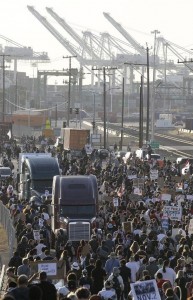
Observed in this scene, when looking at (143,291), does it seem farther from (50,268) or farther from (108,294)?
(50,268)

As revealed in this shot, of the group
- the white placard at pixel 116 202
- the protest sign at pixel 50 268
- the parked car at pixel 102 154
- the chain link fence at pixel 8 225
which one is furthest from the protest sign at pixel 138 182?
the parked car at pixel 102 154

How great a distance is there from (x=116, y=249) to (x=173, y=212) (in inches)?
285

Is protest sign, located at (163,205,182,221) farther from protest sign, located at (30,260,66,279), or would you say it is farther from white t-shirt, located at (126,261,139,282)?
protest sign, located at (30,260,66,279)

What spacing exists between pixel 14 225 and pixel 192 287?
13923 mm

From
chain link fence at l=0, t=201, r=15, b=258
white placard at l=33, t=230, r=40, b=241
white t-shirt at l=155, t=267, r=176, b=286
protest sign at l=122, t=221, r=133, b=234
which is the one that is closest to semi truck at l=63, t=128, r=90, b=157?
chain link fence at l=0, t=201, r=15, b=258

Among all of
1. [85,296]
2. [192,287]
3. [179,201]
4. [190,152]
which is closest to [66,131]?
[190,152]

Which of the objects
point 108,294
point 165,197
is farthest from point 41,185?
point 108,294

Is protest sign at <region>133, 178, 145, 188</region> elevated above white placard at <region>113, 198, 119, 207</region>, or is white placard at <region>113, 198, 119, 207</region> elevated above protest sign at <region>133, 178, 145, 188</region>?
white placard at <region>113, 198, 119, 207</region>

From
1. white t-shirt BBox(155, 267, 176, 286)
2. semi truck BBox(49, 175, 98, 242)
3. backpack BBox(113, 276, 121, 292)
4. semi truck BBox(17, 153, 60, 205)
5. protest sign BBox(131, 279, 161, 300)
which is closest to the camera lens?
protest sign BBox(131, 279, 161, 300)

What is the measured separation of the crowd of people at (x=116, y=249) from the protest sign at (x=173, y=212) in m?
0.03

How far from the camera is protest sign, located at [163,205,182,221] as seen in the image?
3075cm

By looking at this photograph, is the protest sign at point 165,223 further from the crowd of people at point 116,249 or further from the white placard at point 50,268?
the white placard at point 50,268

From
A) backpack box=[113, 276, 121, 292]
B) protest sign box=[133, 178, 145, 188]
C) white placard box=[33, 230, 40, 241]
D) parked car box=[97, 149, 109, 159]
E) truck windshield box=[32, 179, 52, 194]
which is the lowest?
parked car box=[97, 149, 109, 159]

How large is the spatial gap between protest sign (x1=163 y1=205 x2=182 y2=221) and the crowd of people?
1.0 inches
